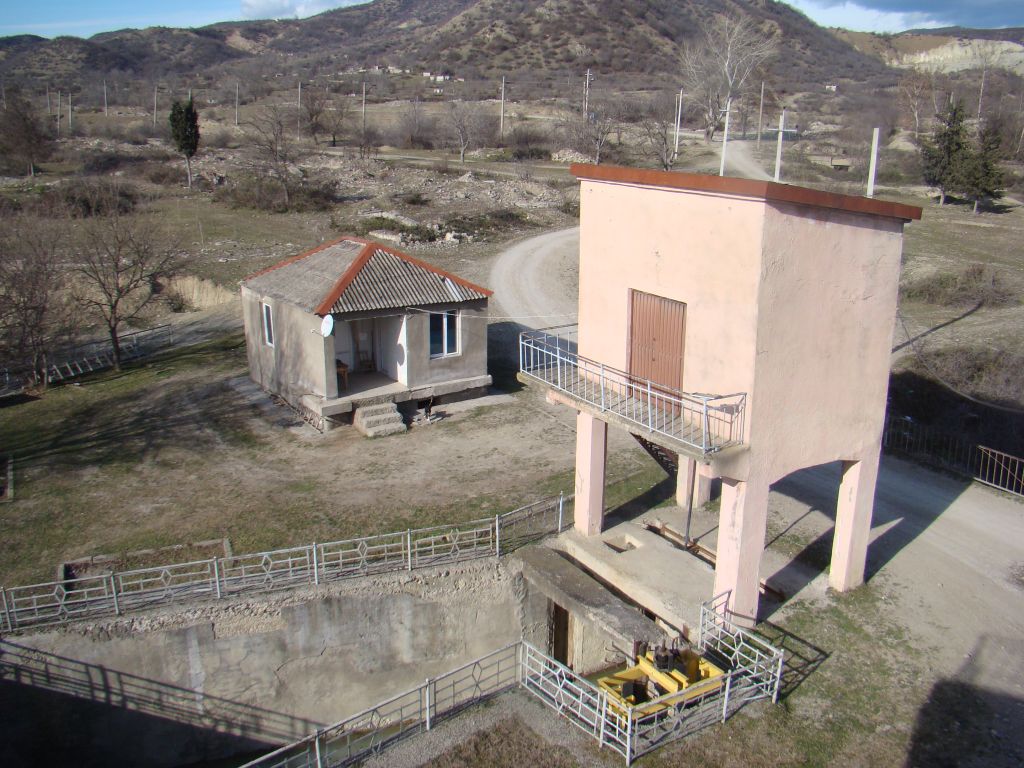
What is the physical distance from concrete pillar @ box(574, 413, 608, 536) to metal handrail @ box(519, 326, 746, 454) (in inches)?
25.3

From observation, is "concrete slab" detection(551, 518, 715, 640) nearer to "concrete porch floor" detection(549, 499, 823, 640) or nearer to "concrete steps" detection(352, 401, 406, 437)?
"concrete porch floor" detection(549, 499, 823, 640)

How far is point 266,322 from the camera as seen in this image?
70.5 feet

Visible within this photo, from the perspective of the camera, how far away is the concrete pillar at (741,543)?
11078 millimetres

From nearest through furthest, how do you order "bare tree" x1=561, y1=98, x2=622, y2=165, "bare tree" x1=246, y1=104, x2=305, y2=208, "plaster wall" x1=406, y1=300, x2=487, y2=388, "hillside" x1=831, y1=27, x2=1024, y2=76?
"plaster wall" x1=406, y1=300, x2=487, y2=388 → "bare tree" x1=246, y1=104, x2=305, y2=208 → "bare tree" x1=561, y1=98, x2=622, y2=165 → "hillside" x1=831, y1=27, x2=1024, y2=76

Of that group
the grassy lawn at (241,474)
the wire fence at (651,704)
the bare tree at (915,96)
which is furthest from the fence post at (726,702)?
the bare tree at (915,96)

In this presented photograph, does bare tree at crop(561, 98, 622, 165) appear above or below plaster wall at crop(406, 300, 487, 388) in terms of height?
above

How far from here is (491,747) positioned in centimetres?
1032

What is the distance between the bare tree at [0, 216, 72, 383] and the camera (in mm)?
23609

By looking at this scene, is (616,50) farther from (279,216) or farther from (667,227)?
(667,227)

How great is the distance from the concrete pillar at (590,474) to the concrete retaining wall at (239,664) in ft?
4.90

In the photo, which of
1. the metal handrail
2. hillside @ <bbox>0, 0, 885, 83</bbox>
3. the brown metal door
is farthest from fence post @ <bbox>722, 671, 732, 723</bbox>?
hillside @ <bbox>0, 0, 885, 83</bbox>

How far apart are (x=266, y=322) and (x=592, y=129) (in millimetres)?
47049

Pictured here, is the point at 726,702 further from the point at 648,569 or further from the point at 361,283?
the point at 361,283

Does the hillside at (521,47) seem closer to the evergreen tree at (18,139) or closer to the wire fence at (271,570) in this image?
the evergreen tree at (18,139)
